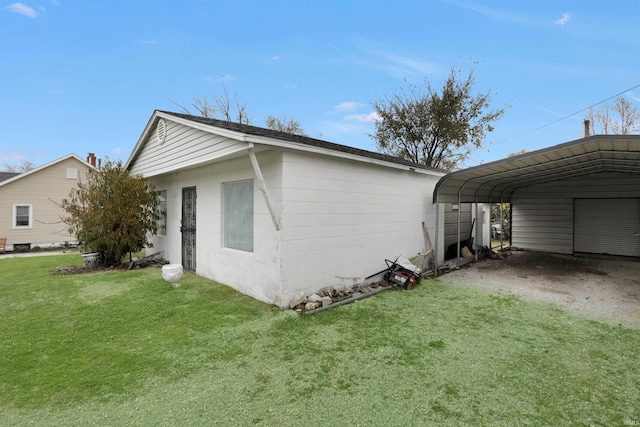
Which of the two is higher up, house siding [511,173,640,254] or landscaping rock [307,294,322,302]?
house siding [511,173,640,254]

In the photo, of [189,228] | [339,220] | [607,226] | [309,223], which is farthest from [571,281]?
[189,228]

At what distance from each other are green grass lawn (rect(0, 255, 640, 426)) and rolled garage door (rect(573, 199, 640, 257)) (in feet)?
26.2

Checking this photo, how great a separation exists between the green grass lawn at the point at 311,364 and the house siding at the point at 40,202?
41.7 feet

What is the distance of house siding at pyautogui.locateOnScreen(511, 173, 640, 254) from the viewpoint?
32.1 feet

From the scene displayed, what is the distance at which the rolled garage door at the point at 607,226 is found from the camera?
381 inches

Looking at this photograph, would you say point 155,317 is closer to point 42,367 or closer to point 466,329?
point 42,367

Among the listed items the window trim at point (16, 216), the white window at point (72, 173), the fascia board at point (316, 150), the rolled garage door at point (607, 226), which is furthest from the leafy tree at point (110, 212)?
the rolled garage door at point (607, 226)

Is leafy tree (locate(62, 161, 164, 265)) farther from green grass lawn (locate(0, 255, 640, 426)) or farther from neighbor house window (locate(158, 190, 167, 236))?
green grass lawn (locate(0, 255, 640, 426))

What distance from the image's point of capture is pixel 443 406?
94.6 inches

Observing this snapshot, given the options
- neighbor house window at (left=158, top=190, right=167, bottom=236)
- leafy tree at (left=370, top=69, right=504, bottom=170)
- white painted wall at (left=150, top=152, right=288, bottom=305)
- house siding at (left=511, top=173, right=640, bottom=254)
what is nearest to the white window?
neighbor house window at (left=158, top=190, right=167, bottom=236)

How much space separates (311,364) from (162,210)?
302 inches

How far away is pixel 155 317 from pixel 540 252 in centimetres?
1255

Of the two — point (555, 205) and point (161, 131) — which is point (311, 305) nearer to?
point (161, 131)

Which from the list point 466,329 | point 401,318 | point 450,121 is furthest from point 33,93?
point 450,121
